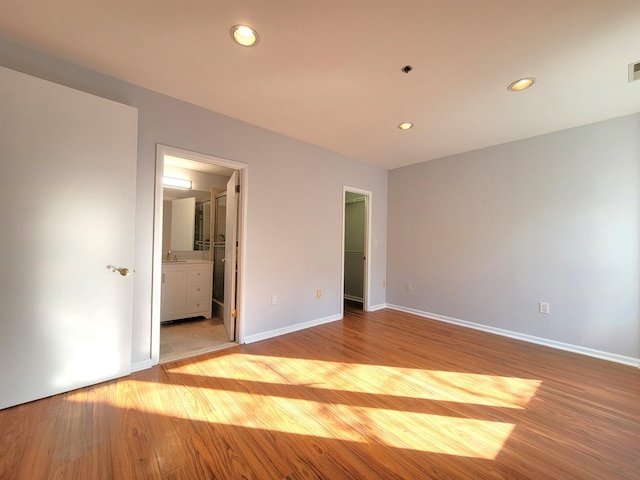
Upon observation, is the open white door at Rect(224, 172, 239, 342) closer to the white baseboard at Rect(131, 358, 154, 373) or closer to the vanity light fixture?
the white baseboard at Rect(131, 358, 154, 373)

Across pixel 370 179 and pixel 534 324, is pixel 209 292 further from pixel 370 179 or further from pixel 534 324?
pixel 534 324

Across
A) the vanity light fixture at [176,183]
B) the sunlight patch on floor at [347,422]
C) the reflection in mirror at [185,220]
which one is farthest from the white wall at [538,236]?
the vanity light fixture at [176,183]

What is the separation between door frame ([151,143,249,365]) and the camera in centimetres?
242

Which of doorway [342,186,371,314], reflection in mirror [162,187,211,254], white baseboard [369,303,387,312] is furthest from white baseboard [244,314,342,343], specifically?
reflection in mirror [162,187,211,254]

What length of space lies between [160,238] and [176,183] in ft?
6.85

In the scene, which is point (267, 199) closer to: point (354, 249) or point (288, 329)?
point (288, 329)

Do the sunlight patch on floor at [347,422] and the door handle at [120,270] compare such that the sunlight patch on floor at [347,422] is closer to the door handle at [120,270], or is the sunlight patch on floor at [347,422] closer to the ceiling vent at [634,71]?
the door handle at [120,270]

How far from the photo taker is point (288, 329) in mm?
3438

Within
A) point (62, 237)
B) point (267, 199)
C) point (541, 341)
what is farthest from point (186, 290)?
point (541, 341)

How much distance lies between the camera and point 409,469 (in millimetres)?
1374

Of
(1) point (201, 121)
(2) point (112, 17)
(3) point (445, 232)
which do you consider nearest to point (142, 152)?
(1) point (201, 121)

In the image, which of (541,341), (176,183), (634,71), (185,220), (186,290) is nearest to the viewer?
(634,71)

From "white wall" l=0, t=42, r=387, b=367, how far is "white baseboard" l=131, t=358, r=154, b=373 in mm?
30

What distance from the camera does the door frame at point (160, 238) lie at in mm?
2424
